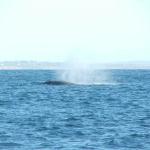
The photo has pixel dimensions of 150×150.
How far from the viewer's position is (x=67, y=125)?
171ft

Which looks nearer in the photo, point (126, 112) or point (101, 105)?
point (126, 112)

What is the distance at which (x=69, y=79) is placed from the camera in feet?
421

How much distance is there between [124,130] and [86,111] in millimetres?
15330

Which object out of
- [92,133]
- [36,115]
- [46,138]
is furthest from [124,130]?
[36,115]

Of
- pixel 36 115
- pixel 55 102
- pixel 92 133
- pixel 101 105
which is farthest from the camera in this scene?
pixel 55 102

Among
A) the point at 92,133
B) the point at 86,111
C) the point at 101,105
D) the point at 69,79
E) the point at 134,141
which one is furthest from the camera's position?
the point at 69,79

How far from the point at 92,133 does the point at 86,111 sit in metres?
16.6

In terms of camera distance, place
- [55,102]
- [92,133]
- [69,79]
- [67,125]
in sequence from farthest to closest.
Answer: [69,79] → [55,102] → [67,125] → [92,133]

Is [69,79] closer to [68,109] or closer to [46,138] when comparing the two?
[68,109]

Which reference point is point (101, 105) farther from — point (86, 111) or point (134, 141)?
point (134, 141)

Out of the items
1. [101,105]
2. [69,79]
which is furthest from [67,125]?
[69,79]

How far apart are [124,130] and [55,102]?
28.8m

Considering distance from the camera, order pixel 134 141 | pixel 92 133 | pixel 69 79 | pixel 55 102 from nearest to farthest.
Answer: pixel 134 141
pixel 92 133
pixel 55 102
pixel 69 79

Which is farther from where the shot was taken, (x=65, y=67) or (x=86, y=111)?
(x=65, y=67)
